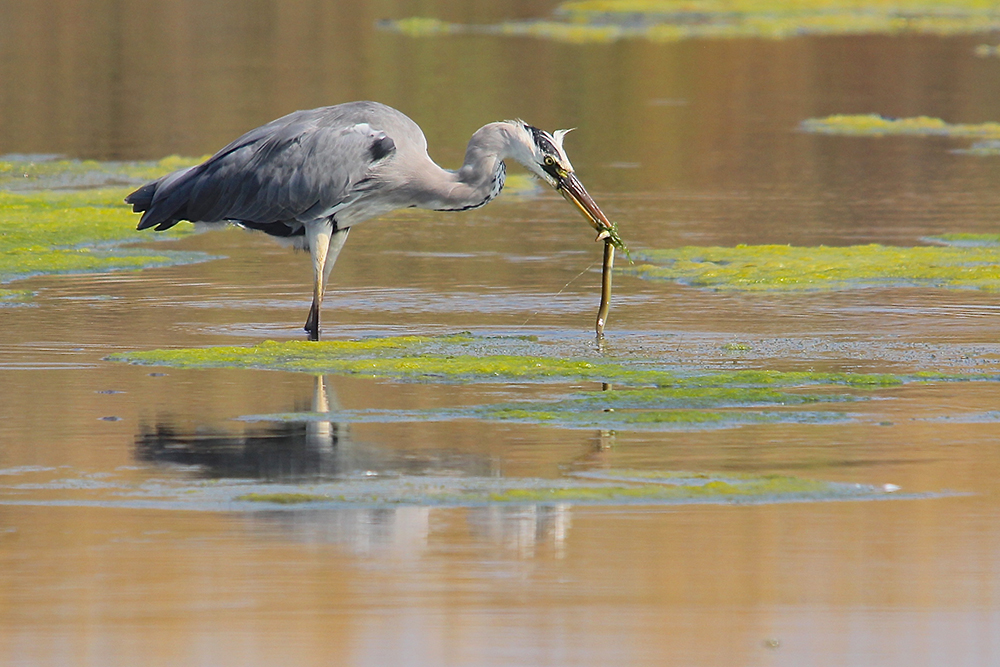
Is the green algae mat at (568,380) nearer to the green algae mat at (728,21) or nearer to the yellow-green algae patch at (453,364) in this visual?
the yellow-green algae patch at (453,364)

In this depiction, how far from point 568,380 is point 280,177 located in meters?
2.78

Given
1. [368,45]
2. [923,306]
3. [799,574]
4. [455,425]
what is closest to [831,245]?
[923,306]

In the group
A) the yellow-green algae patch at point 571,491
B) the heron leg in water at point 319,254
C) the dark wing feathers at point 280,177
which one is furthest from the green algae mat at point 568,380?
the yellow-green algae patch at point 571,491

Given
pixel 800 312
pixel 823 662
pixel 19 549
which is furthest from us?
pixel 800 312

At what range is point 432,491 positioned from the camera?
8219 mm

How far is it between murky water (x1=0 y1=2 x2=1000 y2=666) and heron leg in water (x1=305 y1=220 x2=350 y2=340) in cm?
41

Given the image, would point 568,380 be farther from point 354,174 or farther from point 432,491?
point 432,491

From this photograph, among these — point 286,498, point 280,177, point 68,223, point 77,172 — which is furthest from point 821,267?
point 77,172

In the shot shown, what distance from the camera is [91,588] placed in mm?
6902

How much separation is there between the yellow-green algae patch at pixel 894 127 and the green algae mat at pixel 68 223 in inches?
404

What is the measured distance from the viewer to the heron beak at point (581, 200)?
487 inches

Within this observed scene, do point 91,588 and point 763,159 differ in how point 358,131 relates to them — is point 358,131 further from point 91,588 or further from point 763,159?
point 763,159

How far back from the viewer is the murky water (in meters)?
6.46

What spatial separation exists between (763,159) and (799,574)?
58.7ft
